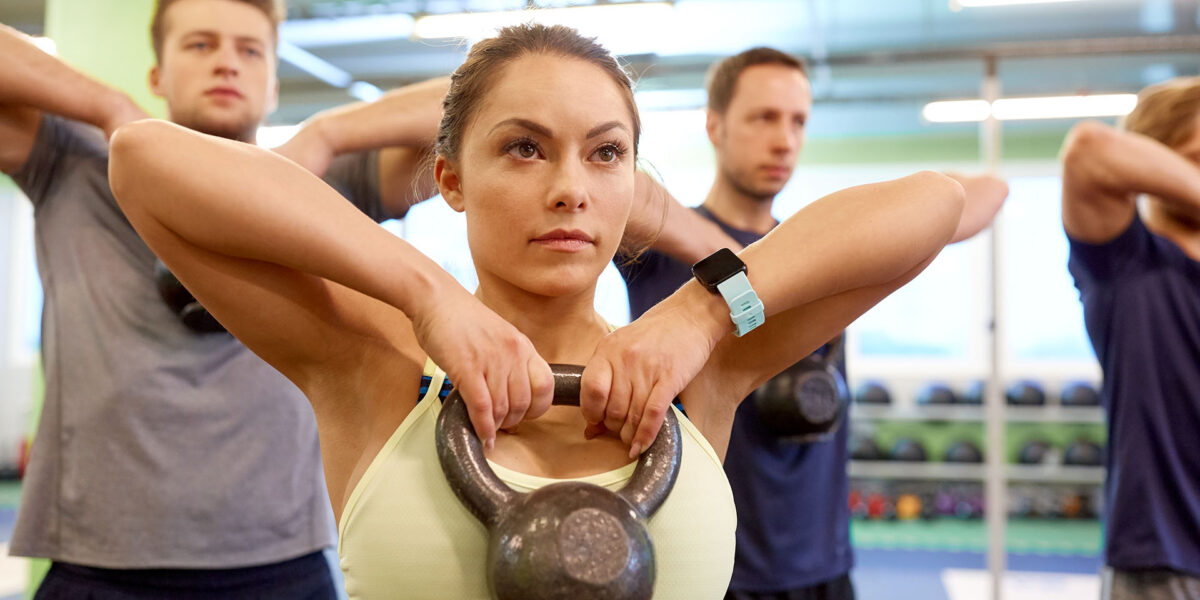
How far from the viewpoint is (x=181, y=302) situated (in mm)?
1746

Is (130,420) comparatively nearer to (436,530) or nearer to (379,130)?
(379,130)

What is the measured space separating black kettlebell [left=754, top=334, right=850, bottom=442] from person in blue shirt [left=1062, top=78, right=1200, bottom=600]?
25.5 inches

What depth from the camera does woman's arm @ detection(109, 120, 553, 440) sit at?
96 centimetres

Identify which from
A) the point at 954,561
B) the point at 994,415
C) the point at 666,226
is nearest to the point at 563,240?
the point at 666,226

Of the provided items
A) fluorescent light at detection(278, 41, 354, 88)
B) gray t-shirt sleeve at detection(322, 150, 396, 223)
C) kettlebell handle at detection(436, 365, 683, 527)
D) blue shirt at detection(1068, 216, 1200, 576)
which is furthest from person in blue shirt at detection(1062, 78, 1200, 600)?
fluorescent light at detection(278, 41, 354, 88)

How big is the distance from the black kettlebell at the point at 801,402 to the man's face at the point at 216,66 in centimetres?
124

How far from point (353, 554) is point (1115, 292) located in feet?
6.04

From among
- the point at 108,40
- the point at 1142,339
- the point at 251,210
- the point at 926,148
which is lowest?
the point at 1142,339

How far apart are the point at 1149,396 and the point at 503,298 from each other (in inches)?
61.7

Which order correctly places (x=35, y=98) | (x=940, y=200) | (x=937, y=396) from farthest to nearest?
(x=937, y=396) < (x=35, y=98) < (x=940, y=200)

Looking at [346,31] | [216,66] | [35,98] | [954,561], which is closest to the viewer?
[35,98]

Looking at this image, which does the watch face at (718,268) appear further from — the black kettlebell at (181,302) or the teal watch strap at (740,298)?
the black kettlebell at (181,302)

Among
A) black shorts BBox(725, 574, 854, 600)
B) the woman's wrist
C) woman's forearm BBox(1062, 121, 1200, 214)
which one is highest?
woman's forearm BBox(1062, 121, 1200, 214)

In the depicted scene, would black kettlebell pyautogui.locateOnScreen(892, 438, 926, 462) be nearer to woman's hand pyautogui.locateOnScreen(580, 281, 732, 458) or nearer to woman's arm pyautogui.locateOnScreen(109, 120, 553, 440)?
woman's hand pyautogui.locateOnScreen(580, 281, 732, 458)
